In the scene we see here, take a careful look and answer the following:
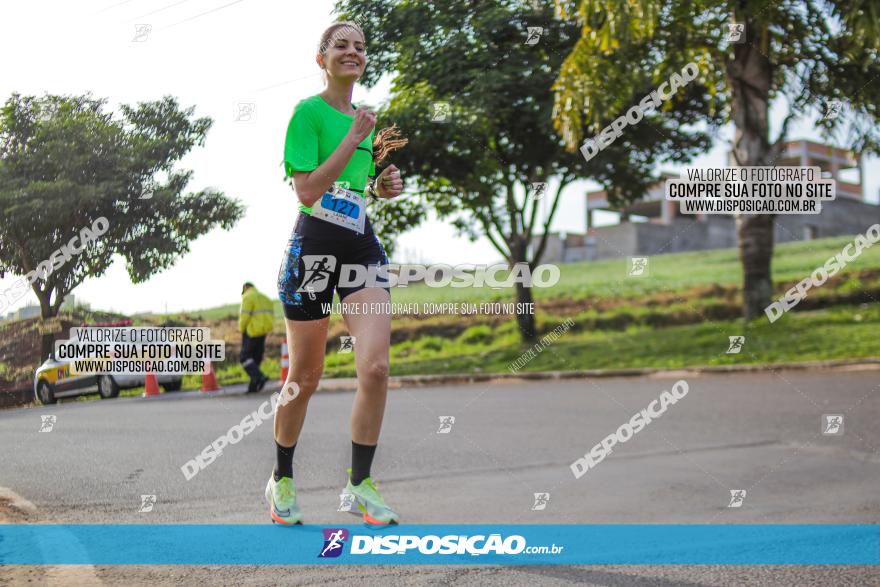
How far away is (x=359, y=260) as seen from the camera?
10.5 feet

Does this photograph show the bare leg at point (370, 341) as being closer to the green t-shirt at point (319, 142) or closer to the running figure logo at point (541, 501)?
the green t-shirt at point (319, 142)

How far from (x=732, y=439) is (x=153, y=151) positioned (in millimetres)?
4827

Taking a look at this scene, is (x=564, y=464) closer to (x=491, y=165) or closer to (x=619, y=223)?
(x=491, y=165)

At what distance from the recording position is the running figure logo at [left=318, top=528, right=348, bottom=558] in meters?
3.11

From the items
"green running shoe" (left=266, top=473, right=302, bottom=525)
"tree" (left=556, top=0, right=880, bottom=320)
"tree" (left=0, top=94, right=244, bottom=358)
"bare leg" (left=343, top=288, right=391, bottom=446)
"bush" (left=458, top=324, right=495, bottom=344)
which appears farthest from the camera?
"bush" (left=458, top=324, right=495, bottom=344)

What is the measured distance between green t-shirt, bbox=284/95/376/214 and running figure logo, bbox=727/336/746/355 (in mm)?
10828

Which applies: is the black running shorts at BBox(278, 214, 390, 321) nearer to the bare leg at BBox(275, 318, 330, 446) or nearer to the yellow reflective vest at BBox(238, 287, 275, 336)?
the bare leg at BBox(275, 318, 330, 446)

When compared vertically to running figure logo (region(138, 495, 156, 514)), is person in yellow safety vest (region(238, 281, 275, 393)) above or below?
above

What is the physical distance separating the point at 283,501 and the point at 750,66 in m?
11.2

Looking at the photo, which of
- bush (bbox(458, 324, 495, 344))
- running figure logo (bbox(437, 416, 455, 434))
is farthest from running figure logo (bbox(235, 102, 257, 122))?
bush (bbox(458, 324, 495, 344))

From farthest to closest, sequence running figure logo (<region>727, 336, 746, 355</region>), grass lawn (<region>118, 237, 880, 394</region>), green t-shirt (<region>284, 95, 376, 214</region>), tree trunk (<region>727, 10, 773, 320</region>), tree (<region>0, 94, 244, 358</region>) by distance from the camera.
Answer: running figure logo (<region>727, 336, 746, 355</region>)
tree trunk (<region>727, 10, 773, 320</region>)
grass lawn (<region>118, 237, 880, 394</region>)
tree (<region>0, 94, 244, 358</region>)
green t-shirt (<region>284, 95, 376, 214</region>)

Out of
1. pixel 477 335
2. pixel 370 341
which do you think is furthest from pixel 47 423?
pixel 477 335

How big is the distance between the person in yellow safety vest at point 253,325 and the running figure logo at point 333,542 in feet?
3.78

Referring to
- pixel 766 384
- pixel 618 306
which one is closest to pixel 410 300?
pixel 766 384
